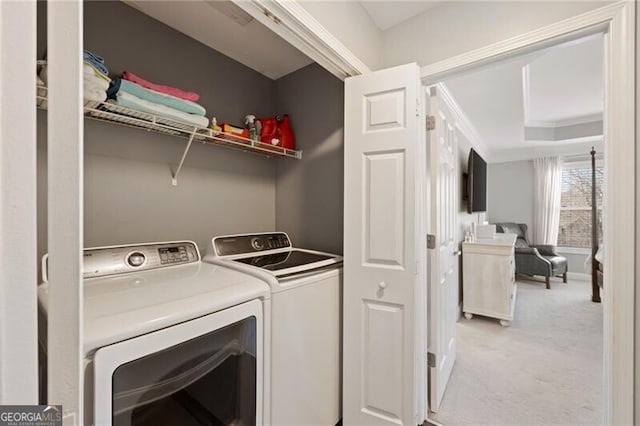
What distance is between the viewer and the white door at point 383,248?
138 centimetres

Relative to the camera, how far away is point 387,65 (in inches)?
65.6

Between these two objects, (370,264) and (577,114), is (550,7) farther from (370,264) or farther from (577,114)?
(577,114)

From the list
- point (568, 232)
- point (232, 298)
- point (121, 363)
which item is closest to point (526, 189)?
point (568, 232)

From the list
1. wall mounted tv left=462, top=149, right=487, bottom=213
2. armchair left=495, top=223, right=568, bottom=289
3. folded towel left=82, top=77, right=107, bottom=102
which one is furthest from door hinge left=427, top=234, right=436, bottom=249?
armchair left=495, top=223, right=568, bottom=289

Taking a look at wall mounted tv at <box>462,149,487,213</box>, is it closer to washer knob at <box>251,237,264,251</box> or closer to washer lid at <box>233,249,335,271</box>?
washer lid at <box>233,249,335,271</box>

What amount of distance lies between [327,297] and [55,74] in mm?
1350

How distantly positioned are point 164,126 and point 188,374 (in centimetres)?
114

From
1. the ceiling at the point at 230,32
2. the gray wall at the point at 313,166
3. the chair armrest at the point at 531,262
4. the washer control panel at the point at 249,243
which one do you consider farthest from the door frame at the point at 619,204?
the chair armrest at the point at 531,262

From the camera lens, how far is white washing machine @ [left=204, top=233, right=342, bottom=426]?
119 centimetres

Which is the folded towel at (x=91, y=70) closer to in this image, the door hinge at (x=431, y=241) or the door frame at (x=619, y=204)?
the door hinge at (x=431, y=241)

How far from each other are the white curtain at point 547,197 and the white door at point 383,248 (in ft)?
16.7

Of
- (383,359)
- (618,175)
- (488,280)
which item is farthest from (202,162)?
(488,280)

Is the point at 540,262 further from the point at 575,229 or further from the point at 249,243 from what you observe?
the point at 249,243

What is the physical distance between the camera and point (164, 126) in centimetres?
137
